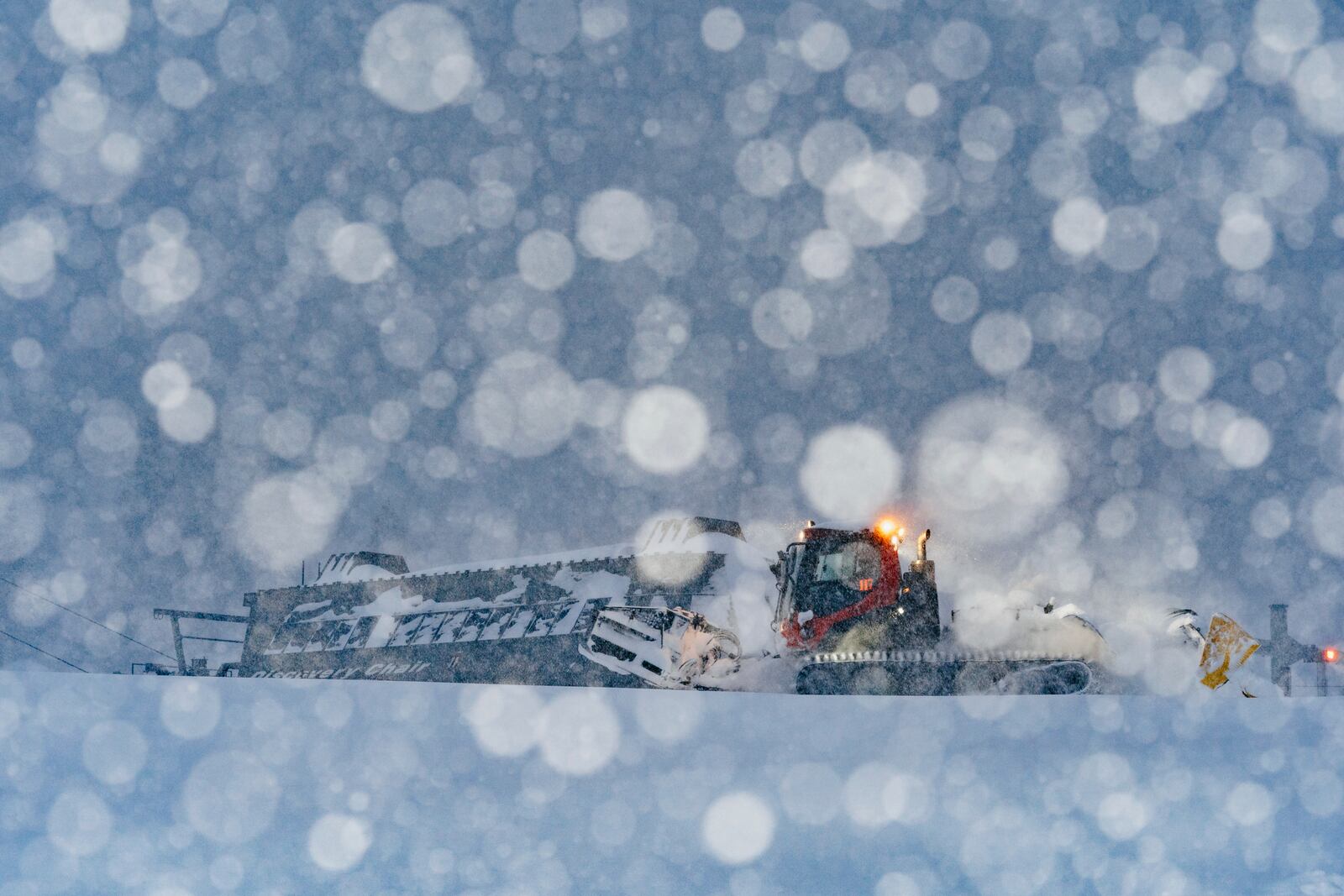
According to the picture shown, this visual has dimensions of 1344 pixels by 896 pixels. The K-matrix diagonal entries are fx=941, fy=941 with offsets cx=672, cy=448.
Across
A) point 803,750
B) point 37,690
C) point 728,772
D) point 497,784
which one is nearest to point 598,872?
point 497,784

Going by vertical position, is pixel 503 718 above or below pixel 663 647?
below

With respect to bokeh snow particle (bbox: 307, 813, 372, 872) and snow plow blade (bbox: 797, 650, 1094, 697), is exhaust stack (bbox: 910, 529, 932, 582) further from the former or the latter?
bokeh snow particle (bbox: 307, 813, 372, 872)

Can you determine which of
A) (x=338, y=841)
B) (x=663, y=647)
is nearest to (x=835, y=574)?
(x=663, y=647)

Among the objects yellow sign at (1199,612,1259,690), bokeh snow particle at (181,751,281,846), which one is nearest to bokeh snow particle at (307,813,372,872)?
bokeh snow particle at (181,751,281,846)

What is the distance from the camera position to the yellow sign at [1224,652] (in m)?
11.2

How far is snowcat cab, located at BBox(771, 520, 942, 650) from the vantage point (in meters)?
11.1

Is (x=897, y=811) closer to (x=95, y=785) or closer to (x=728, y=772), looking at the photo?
(x=728, y=772)

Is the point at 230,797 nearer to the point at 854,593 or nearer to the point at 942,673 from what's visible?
the point at 942,673

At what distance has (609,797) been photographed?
273 centimetres

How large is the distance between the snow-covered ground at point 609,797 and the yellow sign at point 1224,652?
891cm

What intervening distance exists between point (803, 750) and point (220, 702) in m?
1.75

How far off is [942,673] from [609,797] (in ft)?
29.8

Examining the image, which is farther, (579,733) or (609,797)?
(579,733)

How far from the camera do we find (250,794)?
246 centimetres
